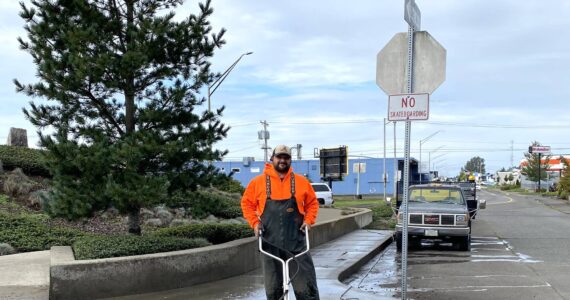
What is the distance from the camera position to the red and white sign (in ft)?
21.9

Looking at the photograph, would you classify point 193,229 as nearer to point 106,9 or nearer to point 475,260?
point 106,9

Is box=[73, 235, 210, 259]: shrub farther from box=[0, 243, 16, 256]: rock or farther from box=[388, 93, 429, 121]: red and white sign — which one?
box=[388, 93, 429, 121]: red and white sign

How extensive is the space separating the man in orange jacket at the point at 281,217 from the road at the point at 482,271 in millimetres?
3261

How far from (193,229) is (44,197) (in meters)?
2.66

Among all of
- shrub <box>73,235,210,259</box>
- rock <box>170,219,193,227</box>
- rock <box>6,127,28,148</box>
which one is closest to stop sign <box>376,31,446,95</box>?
shrub <box>73,235,210,259</box>

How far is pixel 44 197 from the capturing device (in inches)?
321

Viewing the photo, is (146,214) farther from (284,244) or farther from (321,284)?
(284,244)

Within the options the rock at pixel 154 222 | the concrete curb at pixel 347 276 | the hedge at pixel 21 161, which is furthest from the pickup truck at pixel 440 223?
the hedge at pixel 21 161

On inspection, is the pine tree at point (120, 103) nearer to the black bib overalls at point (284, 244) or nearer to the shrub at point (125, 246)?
the shrub at point (125, 246)

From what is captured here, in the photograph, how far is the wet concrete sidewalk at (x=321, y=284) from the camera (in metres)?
7.23

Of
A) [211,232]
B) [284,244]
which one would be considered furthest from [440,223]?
[284,244]

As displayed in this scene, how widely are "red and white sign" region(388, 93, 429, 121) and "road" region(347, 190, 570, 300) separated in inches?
113

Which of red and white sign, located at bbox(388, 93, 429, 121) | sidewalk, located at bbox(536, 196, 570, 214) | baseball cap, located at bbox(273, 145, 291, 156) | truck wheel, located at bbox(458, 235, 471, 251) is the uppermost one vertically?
red and white sign, located at bbox(388, 93, 429, 121)

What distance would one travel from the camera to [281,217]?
17.3ft
